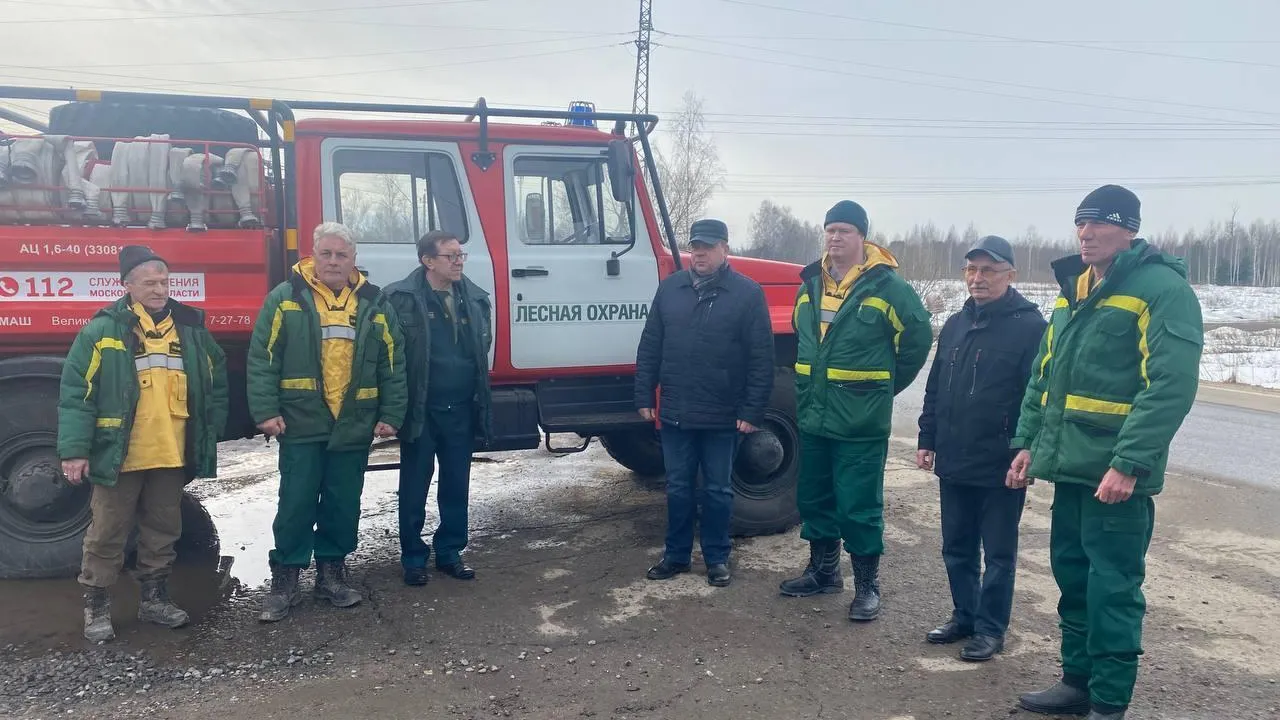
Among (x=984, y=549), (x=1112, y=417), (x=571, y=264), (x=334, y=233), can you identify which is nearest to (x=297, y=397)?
(x=334, y=233)

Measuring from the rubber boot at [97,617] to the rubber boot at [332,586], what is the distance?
2.81 ft

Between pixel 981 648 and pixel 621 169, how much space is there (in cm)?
303

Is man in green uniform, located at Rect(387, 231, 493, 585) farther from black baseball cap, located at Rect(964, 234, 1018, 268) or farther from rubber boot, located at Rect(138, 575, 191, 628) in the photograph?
black baseball cap, located at Rect(964, 234, 1018, 268)

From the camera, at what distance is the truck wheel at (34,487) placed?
13.8 ft

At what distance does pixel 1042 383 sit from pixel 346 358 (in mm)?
2979

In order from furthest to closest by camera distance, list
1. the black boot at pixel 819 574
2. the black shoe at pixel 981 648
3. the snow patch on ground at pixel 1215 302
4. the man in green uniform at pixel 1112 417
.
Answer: the snow patch on ground at pixel 1215 302
the black boot at pixel 819 574
the black shoe at pixel 981 648
the man in green uniform at pixel 1112 417

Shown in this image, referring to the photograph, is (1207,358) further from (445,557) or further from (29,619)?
(29,619)

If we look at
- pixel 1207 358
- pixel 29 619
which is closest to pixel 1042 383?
pixel 29 619

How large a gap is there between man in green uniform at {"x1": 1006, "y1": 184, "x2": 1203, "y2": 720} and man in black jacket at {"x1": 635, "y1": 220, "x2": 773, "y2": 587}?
157cm

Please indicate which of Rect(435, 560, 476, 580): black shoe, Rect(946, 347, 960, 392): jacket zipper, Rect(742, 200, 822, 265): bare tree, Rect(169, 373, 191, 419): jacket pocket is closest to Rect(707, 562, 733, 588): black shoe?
Rect(435, 560, 476, 580): black shoe

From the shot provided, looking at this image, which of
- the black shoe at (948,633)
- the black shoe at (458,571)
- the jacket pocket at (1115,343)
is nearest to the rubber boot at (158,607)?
the black shoe at (458,571)

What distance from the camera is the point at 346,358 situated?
13.2 feet

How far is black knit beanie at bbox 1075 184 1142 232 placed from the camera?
2.99m

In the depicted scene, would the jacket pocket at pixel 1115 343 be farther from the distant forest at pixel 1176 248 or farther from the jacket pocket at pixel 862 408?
the distant forest at pixel 1176 248
